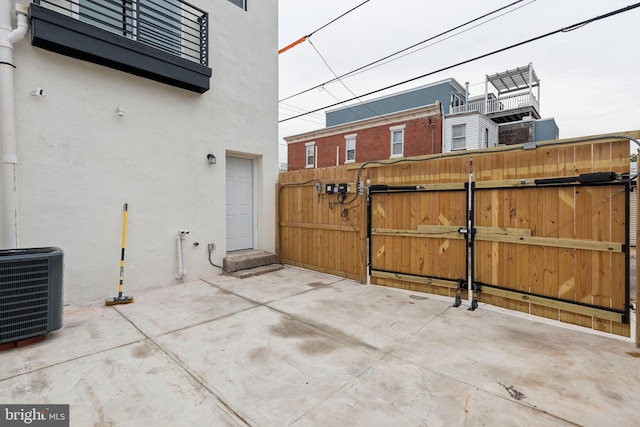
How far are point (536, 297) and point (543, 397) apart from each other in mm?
1907

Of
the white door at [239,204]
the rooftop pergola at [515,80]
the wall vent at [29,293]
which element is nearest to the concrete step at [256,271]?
the white door at [239,204]

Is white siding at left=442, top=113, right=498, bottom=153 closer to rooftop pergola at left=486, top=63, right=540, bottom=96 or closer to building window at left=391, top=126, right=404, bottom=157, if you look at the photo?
building window at left=391, top=126, right=404, bottom=157

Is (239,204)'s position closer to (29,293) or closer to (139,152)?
(139,152)

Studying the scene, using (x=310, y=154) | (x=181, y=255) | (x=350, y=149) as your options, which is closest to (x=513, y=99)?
(x=350, y=149)

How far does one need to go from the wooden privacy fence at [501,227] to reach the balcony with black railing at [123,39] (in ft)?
10.4

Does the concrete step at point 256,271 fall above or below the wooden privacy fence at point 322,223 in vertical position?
below

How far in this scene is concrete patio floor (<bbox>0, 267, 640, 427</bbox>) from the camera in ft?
6.17

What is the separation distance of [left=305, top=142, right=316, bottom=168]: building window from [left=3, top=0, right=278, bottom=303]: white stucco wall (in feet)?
41.4

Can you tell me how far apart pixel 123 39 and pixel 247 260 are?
412 cm

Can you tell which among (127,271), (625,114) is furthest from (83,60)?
(625,114)

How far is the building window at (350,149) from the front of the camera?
1731 cm

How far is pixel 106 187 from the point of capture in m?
4.27

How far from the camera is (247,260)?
5828mm

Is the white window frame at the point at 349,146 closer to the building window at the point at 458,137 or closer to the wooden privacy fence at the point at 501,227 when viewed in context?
the building window at the point at 458,137
